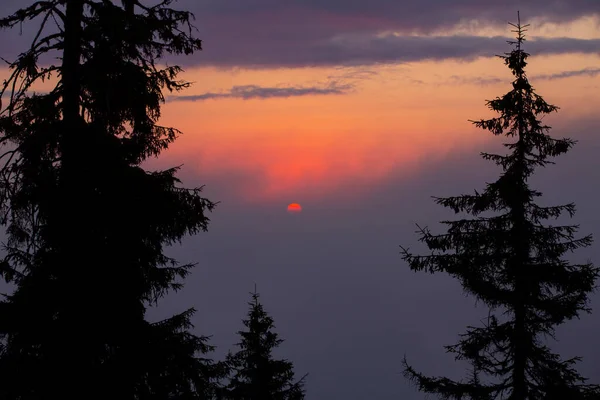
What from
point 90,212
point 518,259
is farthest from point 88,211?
point 518,259

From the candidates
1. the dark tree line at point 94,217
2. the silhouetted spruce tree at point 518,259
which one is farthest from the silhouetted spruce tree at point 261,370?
the dark tree line at point 94,217

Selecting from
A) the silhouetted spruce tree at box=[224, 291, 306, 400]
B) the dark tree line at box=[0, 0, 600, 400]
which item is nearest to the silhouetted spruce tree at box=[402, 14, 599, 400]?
the dark tree line at box=[0, 0, 600, 400]

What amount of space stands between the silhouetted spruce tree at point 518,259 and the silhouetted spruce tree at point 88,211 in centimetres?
595

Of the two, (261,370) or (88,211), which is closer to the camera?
(88,211)

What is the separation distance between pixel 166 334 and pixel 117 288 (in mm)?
1353

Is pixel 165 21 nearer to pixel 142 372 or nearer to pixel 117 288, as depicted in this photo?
pixel 117 288

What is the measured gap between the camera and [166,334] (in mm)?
9617

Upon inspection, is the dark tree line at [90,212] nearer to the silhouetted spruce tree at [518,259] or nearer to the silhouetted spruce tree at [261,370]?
the silhouetted spruce tree at [518,259]

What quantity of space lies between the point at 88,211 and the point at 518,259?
866 cm

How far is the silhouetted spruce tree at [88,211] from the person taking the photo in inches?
327

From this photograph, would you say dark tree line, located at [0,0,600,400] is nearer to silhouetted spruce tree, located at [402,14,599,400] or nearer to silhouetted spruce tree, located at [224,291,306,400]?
silhouetted spruce tree, located at [402,14,599,400]

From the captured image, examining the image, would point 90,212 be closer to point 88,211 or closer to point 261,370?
point 88,211

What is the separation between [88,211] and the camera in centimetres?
829

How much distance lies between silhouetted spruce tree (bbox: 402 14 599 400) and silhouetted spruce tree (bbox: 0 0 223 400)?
234 inches
